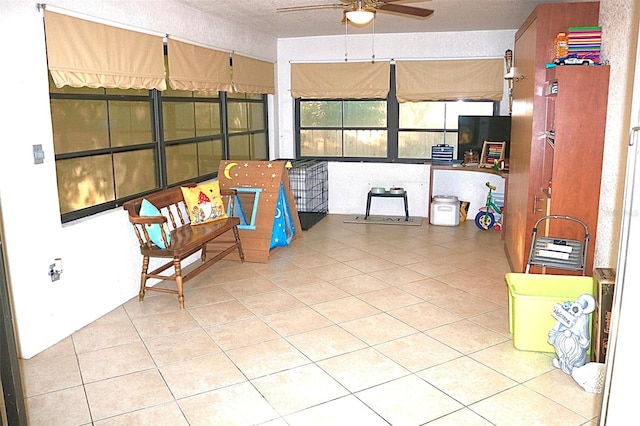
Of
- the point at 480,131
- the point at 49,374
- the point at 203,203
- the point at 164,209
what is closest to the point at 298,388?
the point at 49,374

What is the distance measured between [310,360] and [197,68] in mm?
3165

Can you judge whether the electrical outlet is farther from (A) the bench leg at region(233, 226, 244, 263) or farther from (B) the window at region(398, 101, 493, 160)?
(B) the window at region(398, 101, 493, 160)

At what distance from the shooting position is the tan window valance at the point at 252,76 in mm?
6094

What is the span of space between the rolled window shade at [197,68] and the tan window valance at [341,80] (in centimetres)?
172

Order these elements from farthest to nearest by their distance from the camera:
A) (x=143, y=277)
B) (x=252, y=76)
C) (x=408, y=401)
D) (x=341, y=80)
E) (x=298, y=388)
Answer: (x=341, y=80), (x=252, y=76), (x=143, y=277), (x=298, y=388), (x=408, y=401)

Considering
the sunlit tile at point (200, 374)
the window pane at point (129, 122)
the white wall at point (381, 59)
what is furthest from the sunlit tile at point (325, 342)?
the white wall at point (381, 59)

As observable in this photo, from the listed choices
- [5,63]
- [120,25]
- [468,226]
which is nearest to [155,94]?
[120,25]

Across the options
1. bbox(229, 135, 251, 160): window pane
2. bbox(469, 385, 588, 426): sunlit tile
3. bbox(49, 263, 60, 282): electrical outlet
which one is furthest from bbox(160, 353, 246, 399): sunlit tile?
bbox(229, 135, 251, 160): window pane

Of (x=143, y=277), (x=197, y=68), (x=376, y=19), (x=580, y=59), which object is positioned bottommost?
(x=143, y=277)

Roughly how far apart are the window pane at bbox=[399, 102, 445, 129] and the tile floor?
2.89m

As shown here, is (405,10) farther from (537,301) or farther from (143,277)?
(143,277)

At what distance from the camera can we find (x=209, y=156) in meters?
5.96

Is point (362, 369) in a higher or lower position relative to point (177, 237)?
lower

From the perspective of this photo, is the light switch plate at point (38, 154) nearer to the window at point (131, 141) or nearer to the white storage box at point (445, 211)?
the window at point (131, 141)
